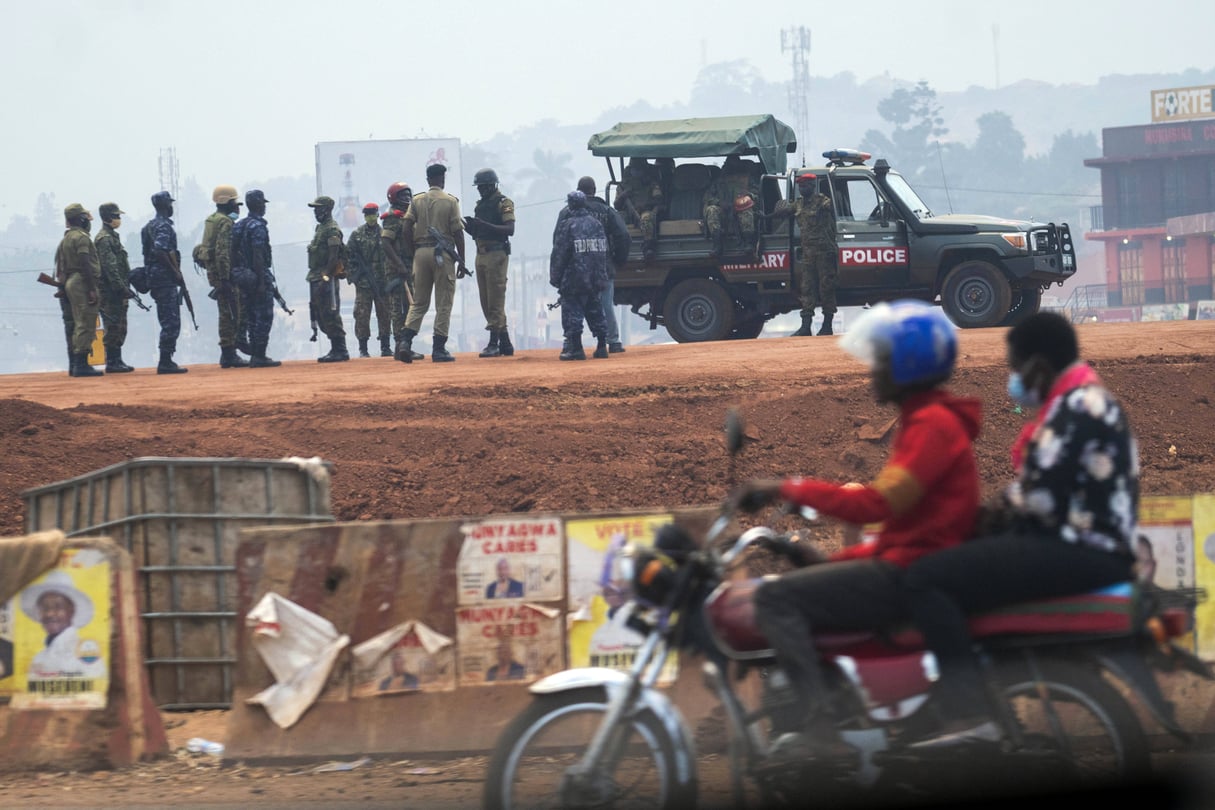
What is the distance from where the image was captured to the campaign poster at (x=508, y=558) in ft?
21.6

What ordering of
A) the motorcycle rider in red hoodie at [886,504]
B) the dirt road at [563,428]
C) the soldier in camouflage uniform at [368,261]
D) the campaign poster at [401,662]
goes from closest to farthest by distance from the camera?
the motorcycle rider in red hoodie at [886,504] → the campaign poster at [401,662] → the dirt road at [563,428] → the soldier in camouflage uniform at [368,261]

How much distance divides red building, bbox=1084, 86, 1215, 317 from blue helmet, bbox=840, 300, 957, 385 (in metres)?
57.1

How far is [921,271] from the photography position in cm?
A: 1969

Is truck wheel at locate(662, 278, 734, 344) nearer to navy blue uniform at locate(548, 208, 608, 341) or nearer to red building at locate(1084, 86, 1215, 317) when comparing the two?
navy blue uniform at locate(548, 208, 608, 341)

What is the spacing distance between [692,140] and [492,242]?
152 inches

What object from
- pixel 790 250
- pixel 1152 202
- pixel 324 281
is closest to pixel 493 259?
pixel 324 281

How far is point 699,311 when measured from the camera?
20.8 meters

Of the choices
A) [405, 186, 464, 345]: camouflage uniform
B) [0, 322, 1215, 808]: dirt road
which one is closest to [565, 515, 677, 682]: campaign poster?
[0, 322, 1215, 808]: dirt road

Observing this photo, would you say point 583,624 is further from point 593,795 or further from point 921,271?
point 921,271

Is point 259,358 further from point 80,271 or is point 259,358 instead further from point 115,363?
point 80,271

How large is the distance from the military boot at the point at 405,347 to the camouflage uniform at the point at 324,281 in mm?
1149

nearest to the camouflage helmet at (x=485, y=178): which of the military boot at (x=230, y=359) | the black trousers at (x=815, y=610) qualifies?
the military boot at (x=230, y=359)

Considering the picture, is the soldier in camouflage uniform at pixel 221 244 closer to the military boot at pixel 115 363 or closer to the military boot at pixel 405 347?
the military boot at pixel 115 363

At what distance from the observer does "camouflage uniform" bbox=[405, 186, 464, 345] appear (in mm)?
17625
